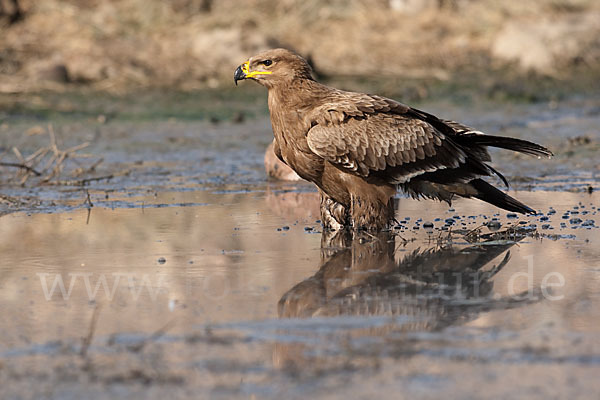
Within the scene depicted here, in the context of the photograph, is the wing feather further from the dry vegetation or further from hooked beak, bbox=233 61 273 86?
the dry vegetation

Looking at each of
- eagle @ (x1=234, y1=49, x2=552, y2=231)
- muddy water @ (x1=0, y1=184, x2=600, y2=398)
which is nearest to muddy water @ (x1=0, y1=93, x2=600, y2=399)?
muddy water @ (x1=0, y1=184, x2=600, y2=398)

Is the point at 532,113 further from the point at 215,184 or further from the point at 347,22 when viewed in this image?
the point at 215,184

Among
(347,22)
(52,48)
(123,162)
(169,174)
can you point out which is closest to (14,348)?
(169,174)

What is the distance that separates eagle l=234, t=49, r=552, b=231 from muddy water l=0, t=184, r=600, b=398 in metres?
0.25

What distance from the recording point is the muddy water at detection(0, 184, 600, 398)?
386cm

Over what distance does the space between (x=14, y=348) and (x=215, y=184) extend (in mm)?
5188

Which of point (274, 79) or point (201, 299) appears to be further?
point (274, 79)

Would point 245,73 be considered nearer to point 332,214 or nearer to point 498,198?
point 332,214

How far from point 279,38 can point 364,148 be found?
1104 cm

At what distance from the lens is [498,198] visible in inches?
277

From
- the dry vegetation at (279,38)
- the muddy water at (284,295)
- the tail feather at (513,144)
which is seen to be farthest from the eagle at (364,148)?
the dry vegetation at (279,38)

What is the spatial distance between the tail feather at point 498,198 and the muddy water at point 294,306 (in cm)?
12

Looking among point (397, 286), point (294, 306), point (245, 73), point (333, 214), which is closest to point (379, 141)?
point (333, 214)

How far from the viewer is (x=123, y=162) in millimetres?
10984
